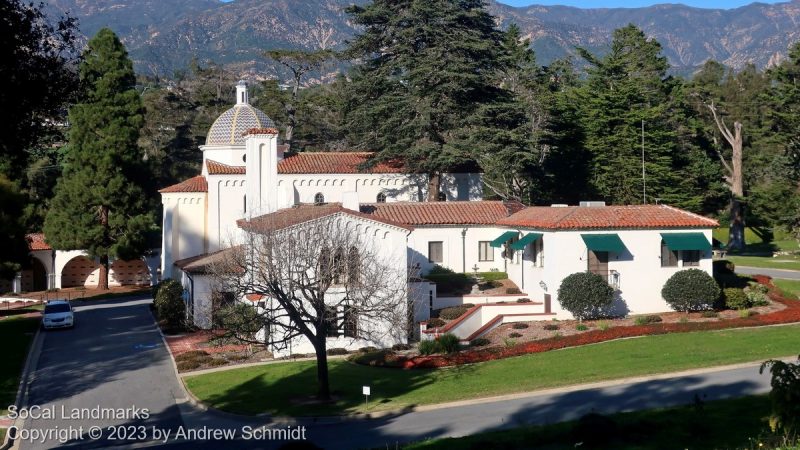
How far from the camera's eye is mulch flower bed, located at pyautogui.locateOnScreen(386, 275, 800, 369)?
94.7 ft

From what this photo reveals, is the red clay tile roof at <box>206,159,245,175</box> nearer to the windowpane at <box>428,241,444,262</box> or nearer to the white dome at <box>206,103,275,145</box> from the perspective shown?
the white dome at <box>206,103,275,145</box>

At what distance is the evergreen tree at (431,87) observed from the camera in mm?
46688

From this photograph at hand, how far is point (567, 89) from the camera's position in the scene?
6356 centimetres

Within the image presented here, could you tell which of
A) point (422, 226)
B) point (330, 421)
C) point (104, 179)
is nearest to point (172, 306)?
point (422, 226)

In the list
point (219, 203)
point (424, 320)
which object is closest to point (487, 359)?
point (424, 320)

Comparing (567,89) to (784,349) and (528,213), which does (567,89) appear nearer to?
(528,213)

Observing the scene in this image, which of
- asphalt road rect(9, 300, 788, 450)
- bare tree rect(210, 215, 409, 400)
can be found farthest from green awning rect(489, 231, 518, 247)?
asphalt road rect(9, 300, 788, 450)

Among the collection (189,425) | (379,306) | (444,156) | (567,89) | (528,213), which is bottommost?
(189,425)

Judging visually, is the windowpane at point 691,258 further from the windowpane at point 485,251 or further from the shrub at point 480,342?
the shrub at point 480,342

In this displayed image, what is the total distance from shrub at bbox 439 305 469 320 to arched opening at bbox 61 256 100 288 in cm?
3363

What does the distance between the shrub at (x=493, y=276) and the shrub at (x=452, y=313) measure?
5.22 metres

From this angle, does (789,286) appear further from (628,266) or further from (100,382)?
(100,382)

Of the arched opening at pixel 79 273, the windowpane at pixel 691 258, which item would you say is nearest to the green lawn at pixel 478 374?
the windowpane at pixel 691 258

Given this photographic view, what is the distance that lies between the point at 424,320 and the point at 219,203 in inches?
664
